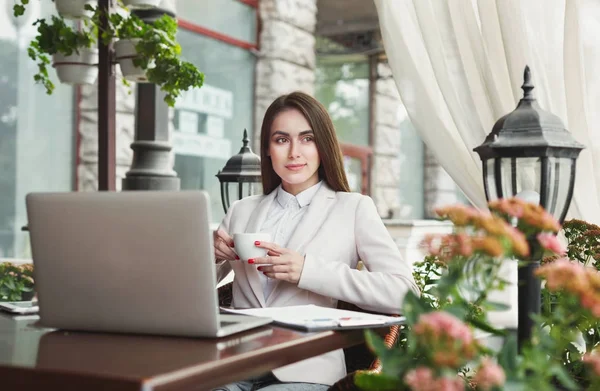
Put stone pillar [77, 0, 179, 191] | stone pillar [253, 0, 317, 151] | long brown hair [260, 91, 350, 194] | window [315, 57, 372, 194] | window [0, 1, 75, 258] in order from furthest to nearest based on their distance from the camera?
window [315, 57, 372, 194] < stone pillar [253, 0, 317, 151] < stone pillar [77, 0, 179, 191] < window [0, 1, 75, 258] < long brown hair [260, 91, 350, 194]

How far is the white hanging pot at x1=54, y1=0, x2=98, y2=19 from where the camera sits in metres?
3.10

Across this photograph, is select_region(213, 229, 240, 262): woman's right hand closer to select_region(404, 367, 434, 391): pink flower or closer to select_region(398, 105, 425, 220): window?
→ select_region(404, 367, 434, 391): pink flower

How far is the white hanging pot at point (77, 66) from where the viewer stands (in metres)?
3.32

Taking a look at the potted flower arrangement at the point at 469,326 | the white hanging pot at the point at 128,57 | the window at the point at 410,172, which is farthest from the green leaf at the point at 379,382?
the window at the point at 410,172

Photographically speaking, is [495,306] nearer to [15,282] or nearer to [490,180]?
[490,180]

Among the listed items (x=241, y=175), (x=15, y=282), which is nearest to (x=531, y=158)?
(x=241, y=175)

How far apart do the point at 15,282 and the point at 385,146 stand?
5521 mm

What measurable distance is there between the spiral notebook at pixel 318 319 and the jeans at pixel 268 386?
0.55ft

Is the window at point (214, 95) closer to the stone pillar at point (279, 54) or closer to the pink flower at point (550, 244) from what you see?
the stone pillar at point (279, 54)

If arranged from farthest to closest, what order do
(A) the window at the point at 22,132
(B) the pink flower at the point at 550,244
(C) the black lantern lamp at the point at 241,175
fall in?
(A) the window at the point at 22,132 < (C) the black lantern lamp at the point at 241,175 < (B) the pink flower at the point at 550,244

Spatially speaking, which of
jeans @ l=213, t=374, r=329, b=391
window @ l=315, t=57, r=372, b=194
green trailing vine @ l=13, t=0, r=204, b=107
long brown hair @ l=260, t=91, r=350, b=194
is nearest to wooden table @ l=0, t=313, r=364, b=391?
jeans @ l=213, t=374, r=329, b=391

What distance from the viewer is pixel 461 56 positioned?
253 centimetres

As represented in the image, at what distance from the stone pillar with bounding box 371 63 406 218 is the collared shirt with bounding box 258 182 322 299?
19.6 feet

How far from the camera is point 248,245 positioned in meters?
1.68
